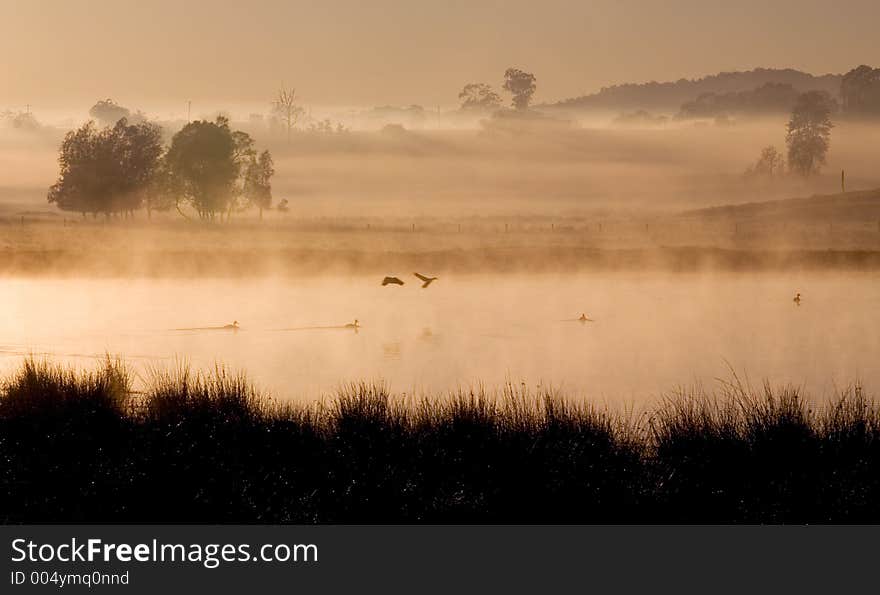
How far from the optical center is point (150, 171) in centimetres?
8494

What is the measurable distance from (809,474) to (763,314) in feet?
149

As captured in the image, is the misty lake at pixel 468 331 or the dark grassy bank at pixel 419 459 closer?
the dark grassy bank at pixel 419 459

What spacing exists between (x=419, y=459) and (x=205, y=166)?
7230 centimetres

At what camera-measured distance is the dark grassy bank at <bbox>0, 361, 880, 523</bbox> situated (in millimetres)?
13406

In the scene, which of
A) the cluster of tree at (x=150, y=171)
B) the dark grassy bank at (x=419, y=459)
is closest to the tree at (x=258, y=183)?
the cluster of tree at (x=150, y=171)

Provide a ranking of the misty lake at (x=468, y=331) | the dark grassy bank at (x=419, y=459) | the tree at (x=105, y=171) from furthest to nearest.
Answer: the tree at (x=105, y=171)
the misty lake at (x=468, y=331)
the dark grassy bank at (x=419, y=459)

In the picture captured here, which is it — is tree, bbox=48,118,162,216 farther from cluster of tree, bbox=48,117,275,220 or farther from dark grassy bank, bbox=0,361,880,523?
dark grassy bank, bbox=0,361,880,523

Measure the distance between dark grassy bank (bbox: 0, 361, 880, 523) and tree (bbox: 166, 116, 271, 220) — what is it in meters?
68.1

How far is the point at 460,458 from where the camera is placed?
48.4 ft

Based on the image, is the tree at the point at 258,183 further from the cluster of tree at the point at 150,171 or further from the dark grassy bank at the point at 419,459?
the dark grassy bank at the point at 419,459

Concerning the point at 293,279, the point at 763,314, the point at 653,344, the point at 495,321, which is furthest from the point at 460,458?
the point at 293,279

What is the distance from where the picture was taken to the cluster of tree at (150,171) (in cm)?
8256

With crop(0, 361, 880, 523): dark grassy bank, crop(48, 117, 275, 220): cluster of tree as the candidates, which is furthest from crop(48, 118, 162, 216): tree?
crop(0, 361, 880, 523): dark grassy bank
